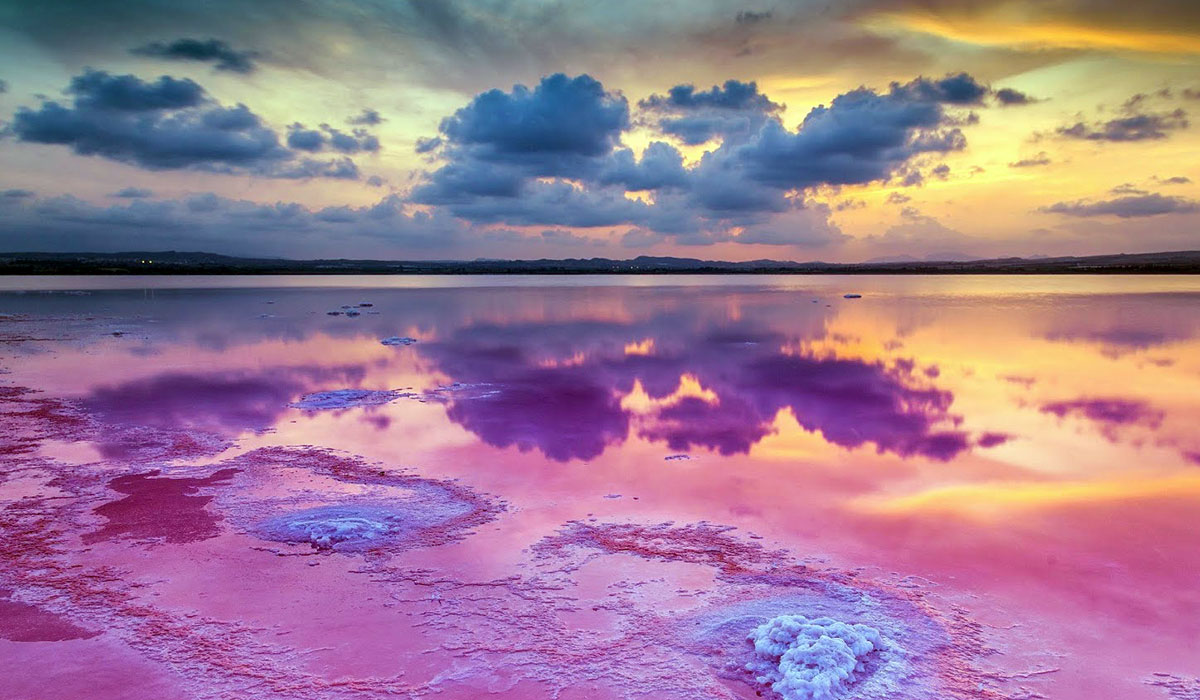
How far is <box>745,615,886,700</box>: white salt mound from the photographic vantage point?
14.9 ft

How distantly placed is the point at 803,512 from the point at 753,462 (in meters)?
2.06

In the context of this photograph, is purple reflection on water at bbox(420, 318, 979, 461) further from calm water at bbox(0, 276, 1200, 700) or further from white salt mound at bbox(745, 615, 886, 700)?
white salt mound at bbox(745, 615, 886, 700)

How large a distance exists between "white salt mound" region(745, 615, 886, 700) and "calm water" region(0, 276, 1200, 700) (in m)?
0.03

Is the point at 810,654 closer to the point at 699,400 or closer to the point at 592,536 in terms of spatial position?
the point at 592,536

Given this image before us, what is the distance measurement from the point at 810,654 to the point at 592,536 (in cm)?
285

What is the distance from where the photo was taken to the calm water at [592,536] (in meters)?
4.92

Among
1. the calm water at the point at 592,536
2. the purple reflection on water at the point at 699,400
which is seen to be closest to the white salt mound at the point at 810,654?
the calm water at the point at 592,536

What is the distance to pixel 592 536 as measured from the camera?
7.18 meters

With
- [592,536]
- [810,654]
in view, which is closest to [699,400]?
[592,536]

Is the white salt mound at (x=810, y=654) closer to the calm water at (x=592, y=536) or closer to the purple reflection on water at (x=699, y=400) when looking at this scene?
the calm water at (x=592, y=536)

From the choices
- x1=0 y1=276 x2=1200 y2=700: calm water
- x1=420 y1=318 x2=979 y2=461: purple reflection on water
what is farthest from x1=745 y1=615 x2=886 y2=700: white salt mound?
x1=420 y1=318 x2=979 y2=461: purple reflection on water

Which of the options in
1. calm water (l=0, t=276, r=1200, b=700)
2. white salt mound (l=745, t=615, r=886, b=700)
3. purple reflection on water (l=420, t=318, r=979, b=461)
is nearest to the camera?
white salt mound (l=745, t=615, r=886, b=700)

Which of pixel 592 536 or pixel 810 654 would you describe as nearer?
pixel 810 654

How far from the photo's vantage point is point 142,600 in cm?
584
